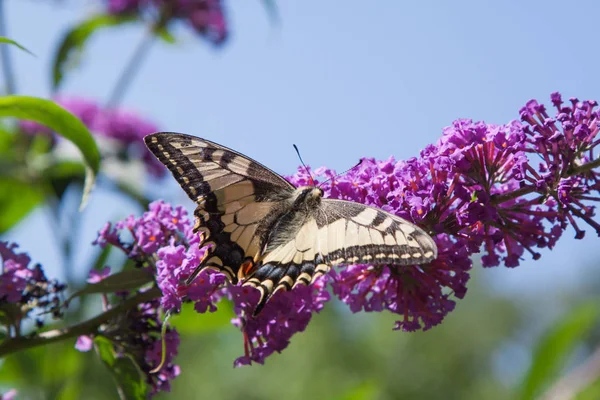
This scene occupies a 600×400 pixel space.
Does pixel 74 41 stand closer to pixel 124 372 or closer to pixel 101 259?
pixel 101 259

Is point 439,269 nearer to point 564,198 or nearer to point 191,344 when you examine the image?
point 564,198

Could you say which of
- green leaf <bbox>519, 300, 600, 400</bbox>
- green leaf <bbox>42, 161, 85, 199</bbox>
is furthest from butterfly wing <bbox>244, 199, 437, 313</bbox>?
green leaf <bbox>42, 161, 85, 199</bbox>

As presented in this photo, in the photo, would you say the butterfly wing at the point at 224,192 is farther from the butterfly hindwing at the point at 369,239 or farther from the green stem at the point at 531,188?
the green stem at the point at 531,188

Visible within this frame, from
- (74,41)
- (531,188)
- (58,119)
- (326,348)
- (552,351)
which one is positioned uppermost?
(531,188)

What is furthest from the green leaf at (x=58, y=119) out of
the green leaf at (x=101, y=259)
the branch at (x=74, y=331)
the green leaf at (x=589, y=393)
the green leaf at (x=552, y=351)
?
the green leaf at (x=589, y=393)

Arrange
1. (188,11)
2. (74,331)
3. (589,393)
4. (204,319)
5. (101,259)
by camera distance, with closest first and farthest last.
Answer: (74,331) < (101,259) < (204,319) < (589,393) < (188,11)

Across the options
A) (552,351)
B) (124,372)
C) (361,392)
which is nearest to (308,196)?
(124,372)

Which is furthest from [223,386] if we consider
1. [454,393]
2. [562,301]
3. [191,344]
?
[562,301]

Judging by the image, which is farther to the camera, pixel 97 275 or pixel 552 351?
pixel 552 351
